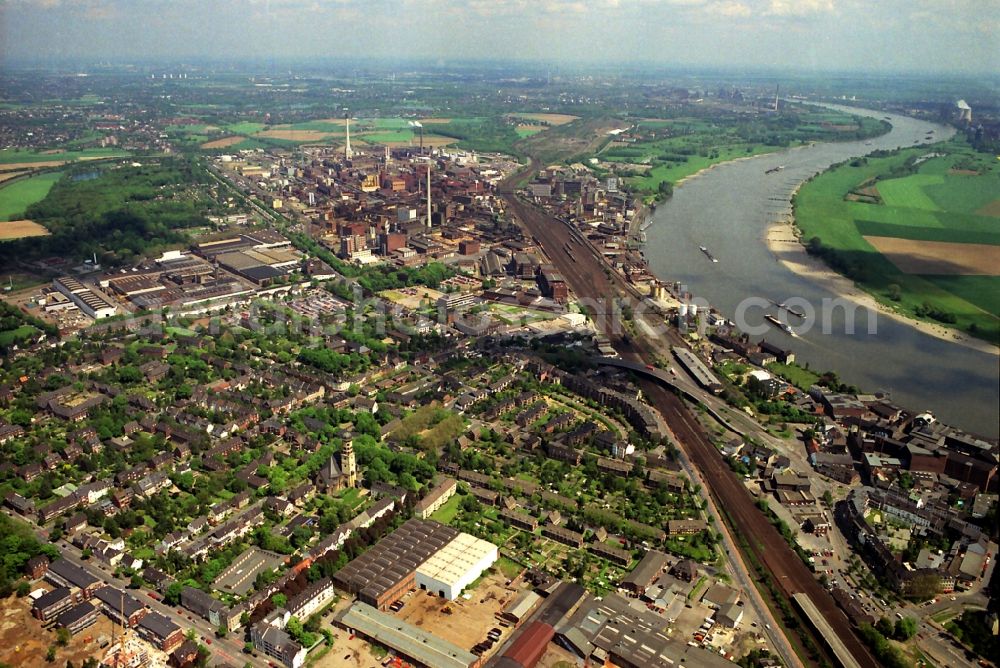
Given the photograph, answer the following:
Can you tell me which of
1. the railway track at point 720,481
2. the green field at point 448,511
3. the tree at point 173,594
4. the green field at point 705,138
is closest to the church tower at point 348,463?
the green field at point 448,511

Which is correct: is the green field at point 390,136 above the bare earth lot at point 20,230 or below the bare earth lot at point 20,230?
above

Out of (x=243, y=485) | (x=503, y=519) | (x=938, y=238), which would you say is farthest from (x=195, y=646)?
(x=938, y=238)

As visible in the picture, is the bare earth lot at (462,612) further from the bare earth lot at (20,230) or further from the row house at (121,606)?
the bare earth lot at (20,230)

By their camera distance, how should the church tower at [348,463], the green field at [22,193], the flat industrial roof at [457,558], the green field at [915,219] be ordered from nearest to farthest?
the flat industrial roof at [457,558], the church tower at [348,463], the green field at [915,219], the green field at [22,193]

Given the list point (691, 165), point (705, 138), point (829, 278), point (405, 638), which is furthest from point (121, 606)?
point (705, 138)

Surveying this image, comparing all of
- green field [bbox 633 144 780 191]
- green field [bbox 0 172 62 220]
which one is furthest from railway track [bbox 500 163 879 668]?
green field [bbox 0 172 62 220]

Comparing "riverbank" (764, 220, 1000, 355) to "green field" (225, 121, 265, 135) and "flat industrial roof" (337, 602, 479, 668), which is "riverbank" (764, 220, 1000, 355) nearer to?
"flat industrial roof" (337, 602, 479, 668)

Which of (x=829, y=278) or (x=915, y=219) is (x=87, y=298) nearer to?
(x=829, y=278)
